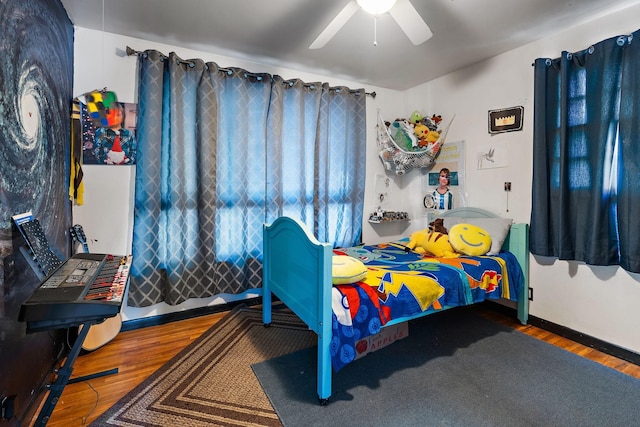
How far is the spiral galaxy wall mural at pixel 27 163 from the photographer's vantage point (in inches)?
49.6

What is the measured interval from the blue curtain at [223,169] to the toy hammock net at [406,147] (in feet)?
1.41

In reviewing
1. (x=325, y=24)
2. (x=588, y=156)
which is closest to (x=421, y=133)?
(x=588, y=156)

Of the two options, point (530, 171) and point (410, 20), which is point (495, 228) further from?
point (410, 20)

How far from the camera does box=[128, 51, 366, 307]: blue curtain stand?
2.53 m

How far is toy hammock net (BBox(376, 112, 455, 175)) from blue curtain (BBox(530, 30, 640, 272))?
100cm

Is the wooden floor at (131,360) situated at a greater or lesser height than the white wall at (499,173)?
lesser

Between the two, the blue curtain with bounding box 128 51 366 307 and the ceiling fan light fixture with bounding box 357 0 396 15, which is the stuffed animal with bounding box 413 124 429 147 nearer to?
the blue curtain with bounding box 128 51 366 307

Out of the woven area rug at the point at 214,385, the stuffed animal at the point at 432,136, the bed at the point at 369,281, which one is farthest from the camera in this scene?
the stuffed animal at the point at 432,136

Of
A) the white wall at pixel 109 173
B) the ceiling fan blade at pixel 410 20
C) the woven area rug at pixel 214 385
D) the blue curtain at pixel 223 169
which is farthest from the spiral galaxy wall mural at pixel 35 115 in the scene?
the ceiling fan blade at pixel 410 20

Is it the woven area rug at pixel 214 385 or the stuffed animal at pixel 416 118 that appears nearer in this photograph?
the woven area rug at pixel 214 385

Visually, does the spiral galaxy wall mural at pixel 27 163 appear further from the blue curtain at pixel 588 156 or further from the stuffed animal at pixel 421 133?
the blue curtain at pixel 588 156

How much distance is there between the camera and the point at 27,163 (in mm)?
1468

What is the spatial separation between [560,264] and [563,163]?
0.79 m

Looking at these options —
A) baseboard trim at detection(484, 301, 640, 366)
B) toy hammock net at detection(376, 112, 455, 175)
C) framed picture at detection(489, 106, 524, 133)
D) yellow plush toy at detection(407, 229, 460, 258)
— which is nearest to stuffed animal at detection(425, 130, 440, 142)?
toy hammock net at detection(376, 112, 455, 175)
